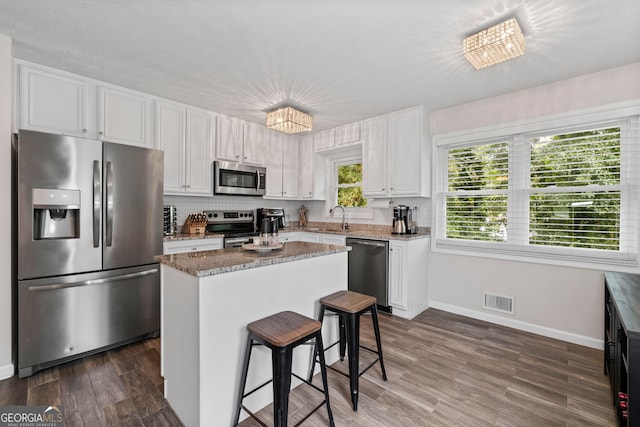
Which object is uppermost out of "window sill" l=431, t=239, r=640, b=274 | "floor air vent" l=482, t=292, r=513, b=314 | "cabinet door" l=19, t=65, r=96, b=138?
"cabinet door" l=19, t=65, r=96, b=138

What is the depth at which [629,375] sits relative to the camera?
1256mm

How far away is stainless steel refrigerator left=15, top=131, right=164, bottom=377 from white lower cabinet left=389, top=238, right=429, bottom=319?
2.46m

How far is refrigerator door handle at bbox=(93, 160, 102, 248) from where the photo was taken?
7.73ft

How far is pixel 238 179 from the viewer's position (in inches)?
154

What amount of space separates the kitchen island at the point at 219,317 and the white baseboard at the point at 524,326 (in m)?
2.23

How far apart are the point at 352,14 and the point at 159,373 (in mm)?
2878

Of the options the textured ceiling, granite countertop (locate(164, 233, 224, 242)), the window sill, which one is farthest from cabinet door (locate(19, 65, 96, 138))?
the window sill

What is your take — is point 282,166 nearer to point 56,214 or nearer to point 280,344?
point 56,214

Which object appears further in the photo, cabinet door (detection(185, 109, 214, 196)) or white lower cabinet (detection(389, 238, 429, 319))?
cabinet door (detection(185, 109, 214, 196))

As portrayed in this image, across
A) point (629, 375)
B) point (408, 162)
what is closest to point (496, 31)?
point (408, 162)

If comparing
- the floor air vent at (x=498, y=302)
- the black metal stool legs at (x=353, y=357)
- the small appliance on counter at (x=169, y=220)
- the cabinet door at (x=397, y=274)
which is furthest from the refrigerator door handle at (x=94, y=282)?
the floor air vent at (x=498, y=302)

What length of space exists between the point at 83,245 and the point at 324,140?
3221 millimetres

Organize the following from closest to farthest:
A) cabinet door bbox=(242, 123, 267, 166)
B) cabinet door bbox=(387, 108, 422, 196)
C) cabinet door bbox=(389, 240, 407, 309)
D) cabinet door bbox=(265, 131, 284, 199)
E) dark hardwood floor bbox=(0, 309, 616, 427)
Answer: dark hardwood floor bbox=(0, 309, 616, 427) → cabinet door bbox=(389, 240, 407, 309) → cabinet door bbox=(387, 108, 422, 196) → cabinet door bbox=(242, 123, 267, 166) → cabinet door bbox=(265, 131, 284, 199)

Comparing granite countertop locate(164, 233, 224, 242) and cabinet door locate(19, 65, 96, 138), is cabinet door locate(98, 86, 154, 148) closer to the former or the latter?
cabinet door locate(19, 65, 96, 138)
